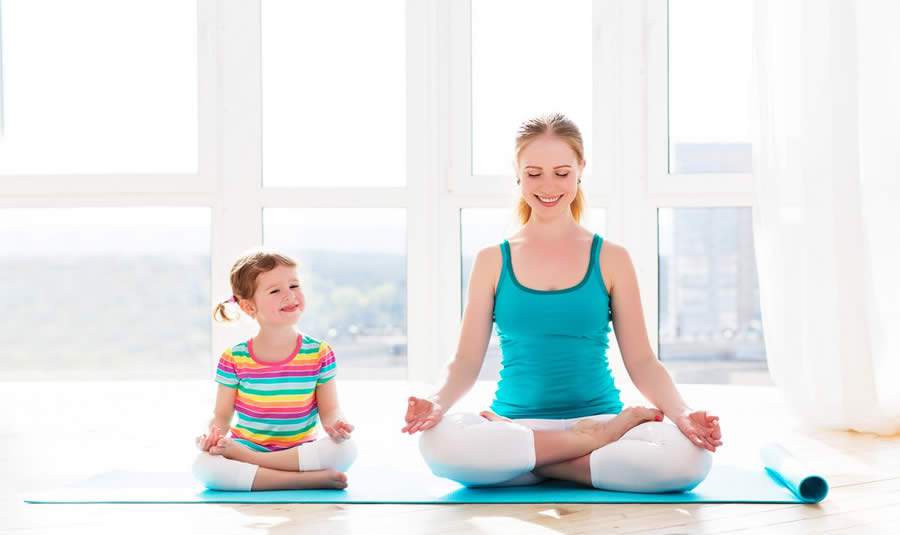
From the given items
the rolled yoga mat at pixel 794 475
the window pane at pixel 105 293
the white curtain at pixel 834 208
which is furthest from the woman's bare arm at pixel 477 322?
the window pane at pixel 105 293

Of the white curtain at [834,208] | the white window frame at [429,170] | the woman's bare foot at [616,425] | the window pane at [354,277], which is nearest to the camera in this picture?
the woman's bare foot at [616,425]

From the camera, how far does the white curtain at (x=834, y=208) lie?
2395mm

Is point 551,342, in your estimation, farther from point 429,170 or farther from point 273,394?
point 429,170

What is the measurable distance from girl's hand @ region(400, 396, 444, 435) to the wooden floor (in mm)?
139

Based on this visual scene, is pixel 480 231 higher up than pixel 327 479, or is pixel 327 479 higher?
pixel 480 231

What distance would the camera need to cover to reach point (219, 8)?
319 cm

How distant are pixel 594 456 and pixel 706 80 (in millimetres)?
1808

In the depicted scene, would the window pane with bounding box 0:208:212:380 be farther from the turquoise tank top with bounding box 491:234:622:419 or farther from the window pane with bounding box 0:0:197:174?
the turquoise tank top with bounding box 491:234:622:419

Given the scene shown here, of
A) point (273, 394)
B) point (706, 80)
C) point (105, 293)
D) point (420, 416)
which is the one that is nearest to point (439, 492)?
point (420, 416)

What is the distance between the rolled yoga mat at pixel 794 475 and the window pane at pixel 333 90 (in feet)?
5.58

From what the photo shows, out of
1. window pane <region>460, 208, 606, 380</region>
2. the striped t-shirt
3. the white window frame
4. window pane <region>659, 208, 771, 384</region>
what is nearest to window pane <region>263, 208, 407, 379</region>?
the white window frame

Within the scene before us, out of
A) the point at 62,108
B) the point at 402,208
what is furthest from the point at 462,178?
the point at 62,108

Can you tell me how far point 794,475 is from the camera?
1711 mm

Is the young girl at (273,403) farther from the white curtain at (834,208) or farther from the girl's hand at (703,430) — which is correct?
the white curtain at (834,208)
